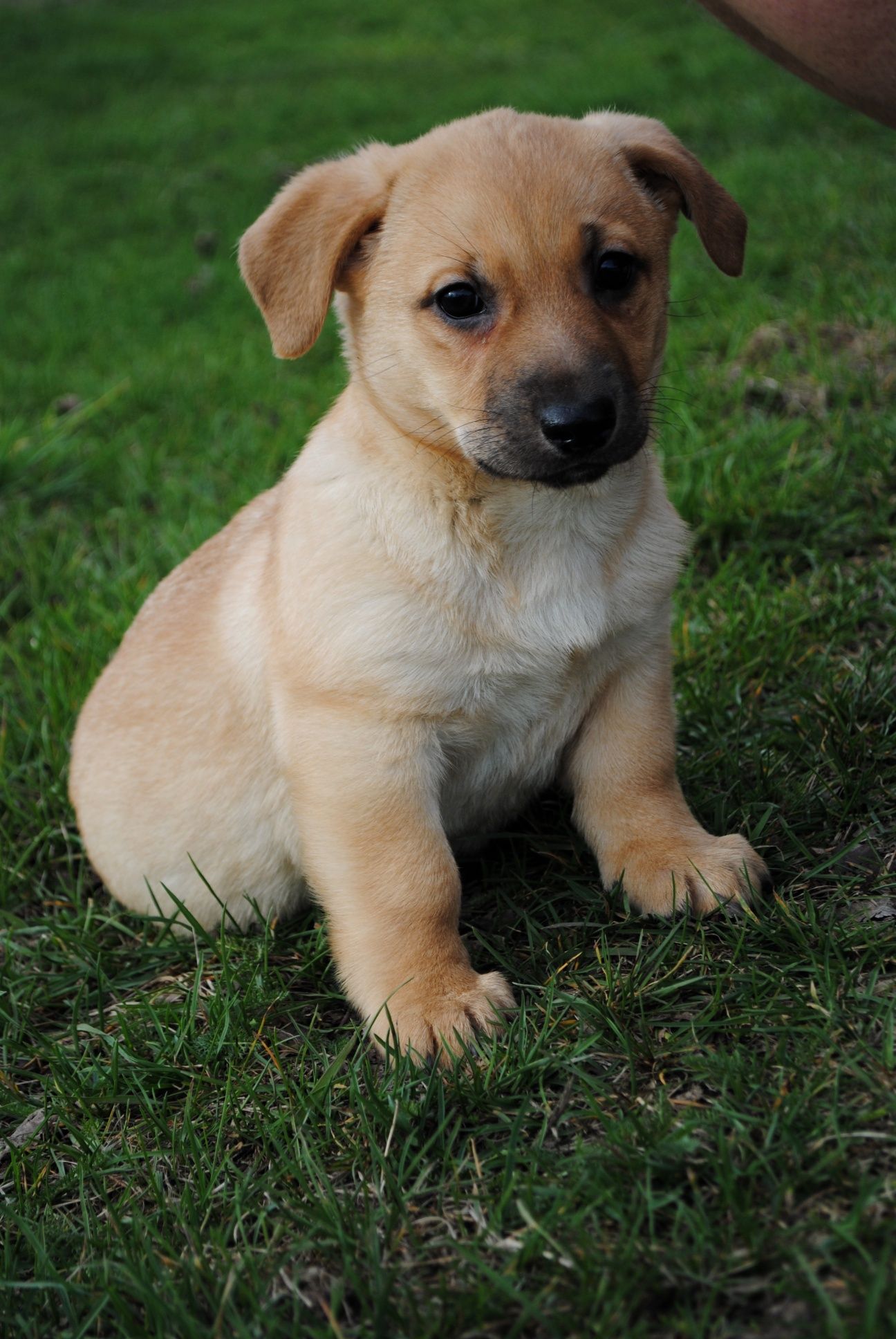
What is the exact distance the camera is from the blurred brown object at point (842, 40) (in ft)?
9.80

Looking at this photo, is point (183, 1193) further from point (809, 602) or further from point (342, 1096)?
point (809, 602)

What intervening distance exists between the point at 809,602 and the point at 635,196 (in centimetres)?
158

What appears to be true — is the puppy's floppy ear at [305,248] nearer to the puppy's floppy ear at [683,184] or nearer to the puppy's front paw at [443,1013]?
the puppy's floppy ear at [683,184]

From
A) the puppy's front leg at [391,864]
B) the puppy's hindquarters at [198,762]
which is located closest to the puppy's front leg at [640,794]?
the puppy's front leg at [391,864]

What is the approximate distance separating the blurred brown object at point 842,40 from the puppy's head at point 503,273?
37 centimetres

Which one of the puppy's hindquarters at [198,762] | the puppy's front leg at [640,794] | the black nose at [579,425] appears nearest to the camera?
the black nose at [579,425]

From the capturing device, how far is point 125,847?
3566mm

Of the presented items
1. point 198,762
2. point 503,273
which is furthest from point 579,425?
point 198,762

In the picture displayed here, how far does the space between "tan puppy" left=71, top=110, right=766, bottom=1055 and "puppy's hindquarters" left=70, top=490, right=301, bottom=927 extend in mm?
30

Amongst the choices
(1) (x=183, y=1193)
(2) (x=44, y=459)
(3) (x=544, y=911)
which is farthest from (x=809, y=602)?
(2) (x=44, y=459)

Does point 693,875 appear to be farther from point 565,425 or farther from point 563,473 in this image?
point 565,425

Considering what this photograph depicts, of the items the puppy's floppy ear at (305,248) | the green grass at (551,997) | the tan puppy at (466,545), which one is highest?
the puppy's floppy ear at (305,248)

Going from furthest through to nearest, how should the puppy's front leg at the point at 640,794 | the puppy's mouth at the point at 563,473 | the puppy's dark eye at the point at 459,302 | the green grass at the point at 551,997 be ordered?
the puppy's front leg at the point at 640,794 < the puppy's dark eye at the point at 459,302 < the puppy's mouth at the point at 563,473 < the green grass at the point at 551,997

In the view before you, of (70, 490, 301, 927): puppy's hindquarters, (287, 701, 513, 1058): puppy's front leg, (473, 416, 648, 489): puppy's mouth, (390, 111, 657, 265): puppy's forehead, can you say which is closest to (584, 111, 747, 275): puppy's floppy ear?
(390, 111, 657, 265): puppy's forehead
